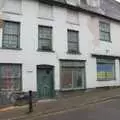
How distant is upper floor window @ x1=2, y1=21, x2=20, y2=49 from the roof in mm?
3037

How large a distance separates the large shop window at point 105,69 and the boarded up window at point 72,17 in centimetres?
395

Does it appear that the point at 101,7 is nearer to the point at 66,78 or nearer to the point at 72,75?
the point at 72,75

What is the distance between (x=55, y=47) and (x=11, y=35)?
349 cm

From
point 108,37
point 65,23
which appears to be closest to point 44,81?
point 65,23

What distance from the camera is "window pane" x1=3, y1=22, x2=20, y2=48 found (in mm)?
17672

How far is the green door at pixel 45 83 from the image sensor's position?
19.1 m

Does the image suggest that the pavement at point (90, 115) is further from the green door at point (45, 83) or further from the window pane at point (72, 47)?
the window pane at point (72, 47)

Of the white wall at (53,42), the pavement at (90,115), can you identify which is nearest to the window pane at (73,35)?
the white wall at (53,42)

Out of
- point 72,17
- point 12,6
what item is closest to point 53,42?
point 72,17

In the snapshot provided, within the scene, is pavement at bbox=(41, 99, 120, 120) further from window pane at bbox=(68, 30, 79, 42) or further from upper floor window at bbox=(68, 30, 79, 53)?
window pane at bbox=(68, 30, 79, 42)

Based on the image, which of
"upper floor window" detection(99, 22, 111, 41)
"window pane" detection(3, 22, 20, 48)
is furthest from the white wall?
"upper floor window" detection(99, 22, 111, 41)

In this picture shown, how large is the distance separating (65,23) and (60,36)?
3.80ft

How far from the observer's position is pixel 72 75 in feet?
69.5

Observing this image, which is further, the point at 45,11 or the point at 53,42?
the point at 53,42
